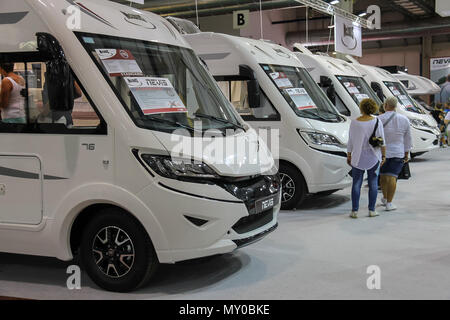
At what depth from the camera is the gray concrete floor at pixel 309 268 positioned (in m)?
4.99

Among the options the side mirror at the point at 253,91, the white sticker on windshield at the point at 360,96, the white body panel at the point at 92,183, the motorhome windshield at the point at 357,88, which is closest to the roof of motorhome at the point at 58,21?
the white body panel at the point at 92,183

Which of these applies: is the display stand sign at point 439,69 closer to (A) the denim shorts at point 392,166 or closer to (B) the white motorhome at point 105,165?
(A) the denim shorts at point 392,166

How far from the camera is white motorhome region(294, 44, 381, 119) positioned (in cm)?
1136

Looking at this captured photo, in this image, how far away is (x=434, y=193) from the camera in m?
9.79

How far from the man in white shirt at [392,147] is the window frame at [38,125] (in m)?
4.78

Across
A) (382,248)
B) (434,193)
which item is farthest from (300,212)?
(434,193)

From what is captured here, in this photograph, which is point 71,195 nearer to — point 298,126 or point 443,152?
point 298,126

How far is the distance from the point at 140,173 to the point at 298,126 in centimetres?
396

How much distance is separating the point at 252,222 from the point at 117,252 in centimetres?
118

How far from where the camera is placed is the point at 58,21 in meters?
4.93

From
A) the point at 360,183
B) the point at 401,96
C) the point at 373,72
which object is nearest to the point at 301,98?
the point at 360,183

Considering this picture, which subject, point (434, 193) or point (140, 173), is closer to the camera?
point (140, 173)

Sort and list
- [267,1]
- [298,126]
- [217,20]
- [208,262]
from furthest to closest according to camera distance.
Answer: [217,20] → [267,1] → [298,126] → [208,262]
